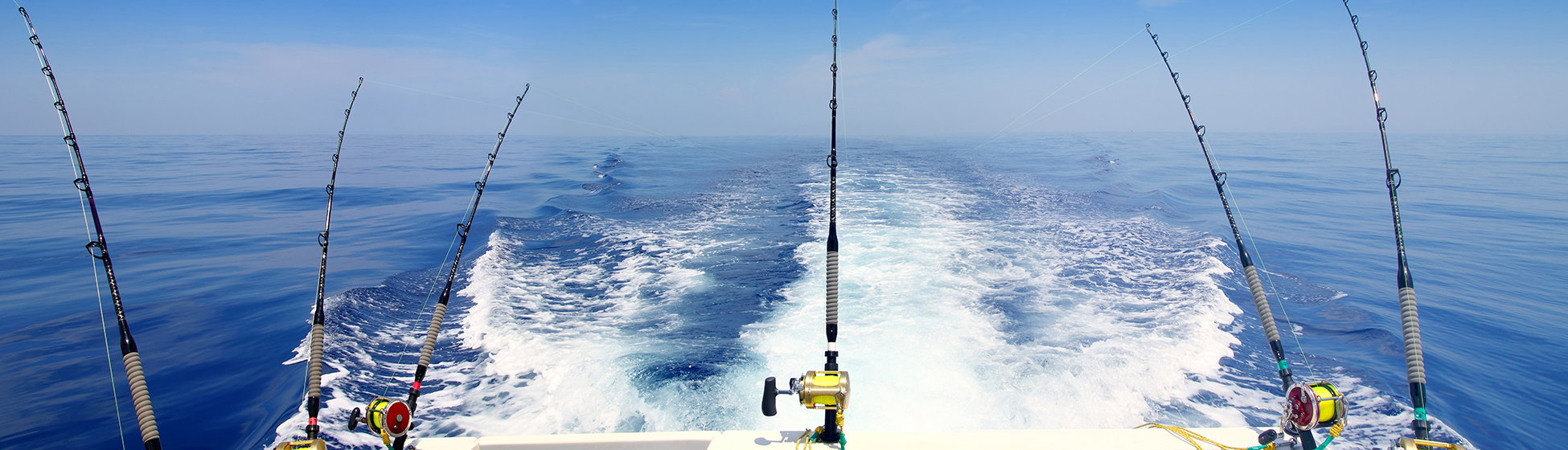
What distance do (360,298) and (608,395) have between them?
8.74 feet

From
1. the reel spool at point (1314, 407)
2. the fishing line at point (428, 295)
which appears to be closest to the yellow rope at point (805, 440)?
the reel spool at point (1314, 407)

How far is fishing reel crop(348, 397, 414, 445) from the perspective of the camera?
181 cm

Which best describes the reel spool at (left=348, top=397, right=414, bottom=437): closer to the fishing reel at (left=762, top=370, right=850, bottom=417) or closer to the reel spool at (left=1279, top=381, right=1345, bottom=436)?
the fishing reel at (left=762, top=370, right=850, bottom=417)

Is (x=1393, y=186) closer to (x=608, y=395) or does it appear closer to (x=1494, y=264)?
(x=608, y=395)

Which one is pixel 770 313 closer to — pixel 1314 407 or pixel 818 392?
pixel 818 392

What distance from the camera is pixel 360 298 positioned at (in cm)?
459

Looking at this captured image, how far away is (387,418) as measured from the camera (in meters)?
1.81

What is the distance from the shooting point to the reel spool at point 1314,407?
5.57ft

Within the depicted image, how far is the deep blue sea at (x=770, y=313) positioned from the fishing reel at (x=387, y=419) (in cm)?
118

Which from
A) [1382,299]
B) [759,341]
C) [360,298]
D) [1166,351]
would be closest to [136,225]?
[360,298]

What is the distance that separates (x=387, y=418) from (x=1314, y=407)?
2.74 meters

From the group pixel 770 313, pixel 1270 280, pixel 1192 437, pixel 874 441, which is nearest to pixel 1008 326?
pixel 770 313

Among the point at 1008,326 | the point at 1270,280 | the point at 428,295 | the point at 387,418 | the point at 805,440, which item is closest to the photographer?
the point at 387,418

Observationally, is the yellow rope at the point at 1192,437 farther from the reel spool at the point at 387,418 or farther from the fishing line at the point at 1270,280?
the reel spool at the point at 387,418
